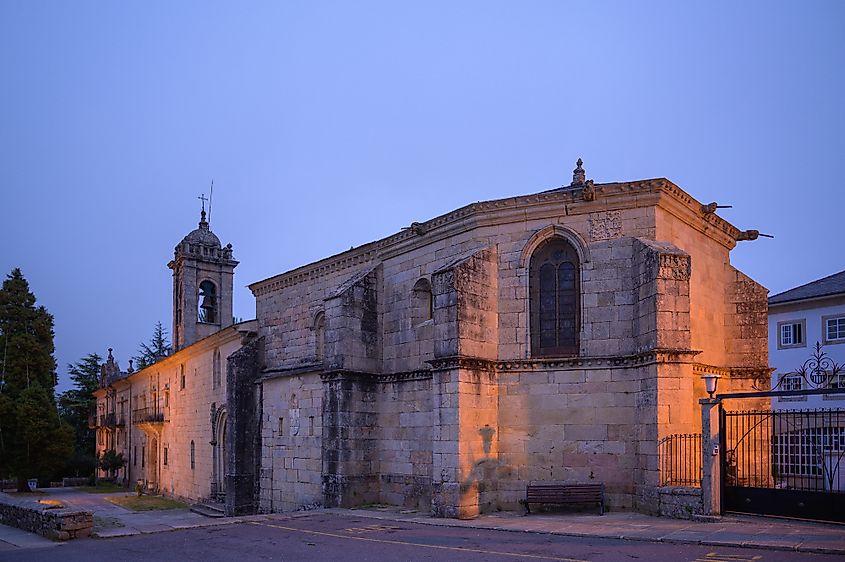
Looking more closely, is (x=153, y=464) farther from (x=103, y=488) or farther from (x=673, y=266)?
(x=673, y=266)

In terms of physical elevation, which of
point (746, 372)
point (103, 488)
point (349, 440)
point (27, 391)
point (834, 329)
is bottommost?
point (103, 488)

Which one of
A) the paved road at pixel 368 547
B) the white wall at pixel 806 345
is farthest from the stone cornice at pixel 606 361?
the white wall at pixel 806 345

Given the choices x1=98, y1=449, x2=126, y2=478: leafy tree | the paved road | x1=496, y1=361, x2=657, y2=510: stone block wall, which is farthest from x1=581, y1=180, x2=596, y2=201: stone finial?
x1=98, y1=449, x2=126, y2=478: leafy tree

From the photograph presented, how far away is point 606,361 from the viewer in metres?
16.3

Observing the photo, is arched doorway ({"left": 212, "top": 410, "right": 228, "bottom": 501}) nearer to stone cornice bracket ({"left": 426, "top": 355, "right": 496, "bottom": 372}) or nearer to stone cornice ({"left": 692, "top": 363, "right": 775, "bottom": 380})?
stone cornice bracket ({"left": 426, "top": 355, "right": 496, "bottom": 372})

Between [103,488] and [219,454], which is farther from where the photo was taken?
[103,488]

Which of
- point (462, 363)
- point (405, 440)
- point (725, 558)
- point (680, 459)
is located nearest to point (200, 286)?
point (405, 440)

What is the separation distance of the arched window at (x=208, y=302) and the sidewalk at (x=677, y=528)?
78.0ft

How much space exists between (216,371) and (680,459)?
67.6ft

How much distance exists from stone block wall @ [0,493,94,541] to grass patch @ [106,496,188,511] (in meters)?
15.4

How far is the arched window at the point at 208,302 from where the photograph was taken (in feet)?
124

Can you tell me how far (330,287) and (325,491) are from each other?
21.8 feet

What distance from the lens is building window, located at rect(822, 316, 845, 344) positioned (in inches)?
1149

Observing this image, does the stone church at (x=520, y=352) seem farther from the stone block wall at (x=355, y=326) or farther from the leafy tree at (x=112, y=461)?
the leafy tree at (x=112, y=461)
